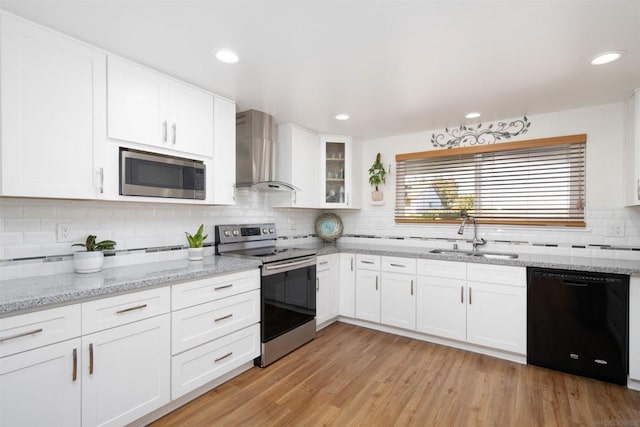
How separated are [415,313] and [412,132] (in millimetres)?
2067

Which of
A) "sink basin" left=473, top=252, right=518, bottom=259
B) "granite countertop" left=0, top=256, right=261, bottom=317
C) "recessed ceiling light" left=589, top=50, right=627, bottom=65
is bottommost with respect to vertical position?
"sink basin" left=473, top=252, right=518, bottom=259

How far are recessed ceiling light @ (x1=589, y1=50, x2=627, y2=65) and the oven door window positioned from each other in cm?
262

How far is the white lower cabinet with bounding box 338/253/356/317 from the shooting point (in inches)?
142

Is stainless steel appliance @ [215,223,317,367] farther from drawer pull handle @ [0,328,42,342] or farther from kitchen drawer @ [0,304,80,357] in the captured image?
drawer pull handle @ [0,328,42,342]

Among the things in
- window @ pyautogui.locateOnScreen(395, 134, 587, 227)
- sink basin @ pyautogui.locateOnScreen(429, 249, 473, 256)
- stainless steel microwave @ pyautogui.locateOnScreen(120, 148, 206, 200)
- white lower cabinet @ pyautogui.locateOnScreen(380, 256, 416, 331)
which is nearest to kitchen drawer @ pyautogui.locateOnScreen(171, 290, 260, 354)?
stainless steel microwave @ pyautogui.locateOnScreen(120, 148, 206, 200)

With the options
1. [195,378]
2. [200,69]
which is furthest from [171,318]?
[200,69]

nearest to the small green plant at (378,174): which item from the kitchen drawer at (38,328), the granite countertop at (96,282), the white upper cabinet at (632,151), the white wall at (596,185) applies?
the white wall at (596,185)

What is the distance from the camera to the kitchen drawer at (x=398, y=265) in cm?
323

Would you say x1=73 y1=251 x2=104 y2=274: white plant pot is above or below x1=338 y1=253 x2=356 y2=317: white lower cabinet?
above

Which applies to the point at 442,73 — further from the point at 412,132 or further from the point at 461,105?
the point at 412,132

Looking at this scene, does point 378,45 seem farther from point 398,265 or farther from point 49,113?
point 398,265

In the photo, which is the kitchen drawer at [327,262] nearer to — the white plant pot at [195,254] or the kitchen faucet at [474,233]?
the white plant pot at [195,254]

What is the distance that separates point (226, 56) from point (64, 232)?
1.51m

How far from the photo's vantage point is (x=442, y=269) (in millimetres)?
3061
